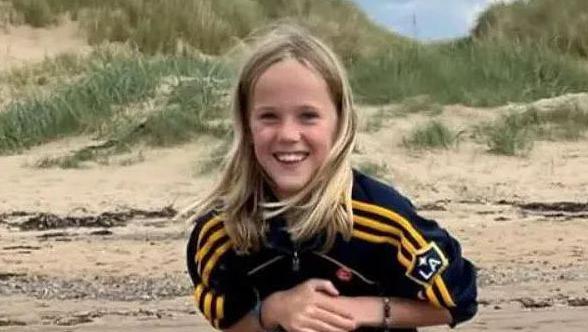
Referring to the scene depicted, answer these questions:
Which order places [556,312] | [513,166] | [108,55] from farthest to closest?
[108,55]
[513,166]
[556,312]

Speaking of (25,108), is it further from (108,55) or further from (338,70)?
(338,70)

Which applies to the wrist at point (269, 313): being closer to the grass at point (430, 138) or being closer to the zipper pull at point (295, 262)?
the zipper pull at point (295, 262)

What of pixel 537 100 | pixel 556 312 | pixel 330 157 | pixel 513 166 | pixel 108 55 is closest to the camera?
pixel 330 157

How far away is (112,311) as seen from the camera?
7449 mm

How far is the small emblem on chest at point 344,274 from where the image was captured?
2908mm

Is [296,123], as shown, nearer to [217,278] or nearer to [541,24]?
[217,278]

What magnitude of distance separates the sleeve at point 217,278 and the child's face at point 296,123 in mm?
187

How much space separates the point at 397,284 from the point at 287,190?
0.28 metres

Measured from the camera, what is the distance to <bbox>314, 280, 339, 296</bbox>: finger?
9.45 feet

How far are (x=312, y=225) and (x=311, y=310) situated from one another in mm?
163

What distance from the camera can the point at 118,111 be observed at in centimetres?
1348

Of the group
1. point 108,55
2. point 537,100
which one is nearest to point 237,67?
point 537,100

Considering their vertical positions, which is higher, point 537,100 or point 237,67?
point 237,67

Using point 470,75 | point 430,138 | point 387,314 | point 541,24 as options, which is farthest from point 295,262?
point 541,24
